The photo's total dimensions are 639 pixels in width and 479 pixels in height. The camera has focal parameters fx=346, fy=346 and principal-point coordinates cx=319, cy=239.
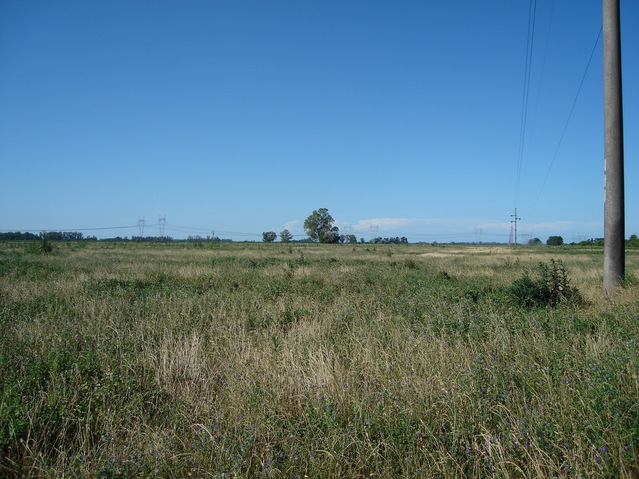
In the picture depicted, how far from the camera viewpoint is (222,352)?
5.59 meters

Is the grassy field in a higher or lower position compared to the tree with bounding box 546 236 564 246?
lower

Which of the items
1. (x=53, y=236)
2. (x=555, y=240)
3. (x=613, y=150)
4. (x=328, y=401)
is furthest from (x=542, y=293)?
(x=555, y=240)

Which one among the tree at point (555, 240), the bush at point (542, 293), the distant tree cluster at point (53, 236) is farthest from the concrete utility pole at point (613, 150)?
the tree at point (555, 240)

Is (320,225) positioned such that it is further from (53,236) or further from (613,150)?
(613,150)

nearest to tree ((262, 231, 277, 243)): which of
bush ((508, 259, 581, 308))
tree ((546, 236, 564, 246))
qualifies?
tree ((546, 236, 564, 246))

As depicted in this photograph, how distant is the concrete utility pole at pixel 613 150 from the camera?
890 centimetres

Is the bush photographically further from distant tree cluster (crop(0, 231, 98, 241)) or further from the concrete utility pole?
distant tree cluster (crop(0, 231, 98, 241))

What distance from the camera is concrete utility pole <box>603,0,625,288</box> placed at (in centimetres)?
890

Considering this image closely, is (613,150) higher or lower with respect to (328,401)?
higher

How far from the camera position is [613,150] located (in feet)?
29.5

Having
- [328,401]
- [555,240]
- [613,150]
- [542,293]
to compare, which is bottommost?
[328,401]

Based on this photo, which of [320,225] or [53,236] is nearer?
[53,236]

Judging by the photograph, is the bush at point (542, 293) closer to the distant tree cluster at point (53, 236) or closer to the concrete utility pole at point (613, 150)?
the concrete utility pole at point (613, 150)

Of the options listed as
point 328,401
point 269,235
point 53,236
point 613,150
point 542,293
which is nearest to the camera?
point 328,401
